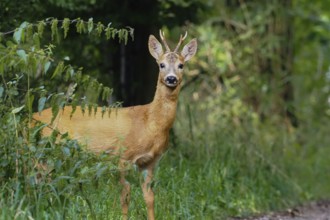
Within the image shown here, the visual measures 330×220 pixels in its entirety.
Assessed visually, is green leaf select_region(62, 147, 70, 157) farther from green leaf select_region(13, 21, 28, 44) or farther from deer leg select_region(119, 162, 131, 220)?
deer leg select_region(119, 162, 131, 220)

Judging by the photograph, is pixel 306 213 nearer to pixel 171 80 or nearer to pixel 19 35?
pixel 171 80

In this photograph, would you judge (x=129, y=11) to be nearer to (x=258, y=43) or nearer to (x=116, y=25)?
(x=116, y=25)

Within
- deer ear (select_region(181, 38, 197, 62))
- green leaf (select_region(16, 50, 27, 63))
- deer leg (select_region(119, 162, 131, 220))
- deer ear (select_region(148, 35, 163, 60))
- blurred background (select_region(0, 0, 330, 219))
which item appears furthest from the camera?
blurred background (select_region(0, 0, 330, 219))

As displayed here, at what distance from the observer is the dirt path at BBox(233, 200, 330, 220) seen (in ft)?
31.3

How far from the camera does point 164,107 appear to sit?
8.00 metres

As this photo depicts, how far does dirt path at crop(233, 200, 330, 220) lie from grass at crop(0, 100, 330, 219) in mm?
227

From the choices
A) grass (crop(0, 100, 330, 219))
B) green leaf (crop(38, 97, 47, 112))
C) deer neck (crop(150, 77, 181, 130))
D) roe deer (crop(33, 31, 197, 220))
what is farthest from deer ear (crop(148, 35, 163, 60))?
green leaf (crop(38, 97, 47, 112))

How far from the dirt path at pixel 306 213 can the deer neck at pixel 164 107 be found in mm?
1958

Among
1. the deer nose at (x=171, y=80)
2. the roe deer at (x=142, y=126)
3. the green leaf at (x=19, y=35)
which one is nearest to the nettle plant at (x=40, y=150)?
the green leaf at (x=19, y=35)

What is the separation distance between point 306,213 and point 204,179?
4.57 feet

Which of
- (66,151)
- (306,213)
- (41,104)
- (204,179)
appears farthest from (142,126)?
(306,213)

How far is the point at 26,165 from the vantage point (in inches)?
247

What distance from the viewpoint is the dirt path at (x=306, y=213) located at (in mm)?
9531

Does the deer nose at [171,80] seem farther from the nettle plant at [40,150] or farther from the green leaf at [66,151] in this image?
the green leaf at [66,151]
